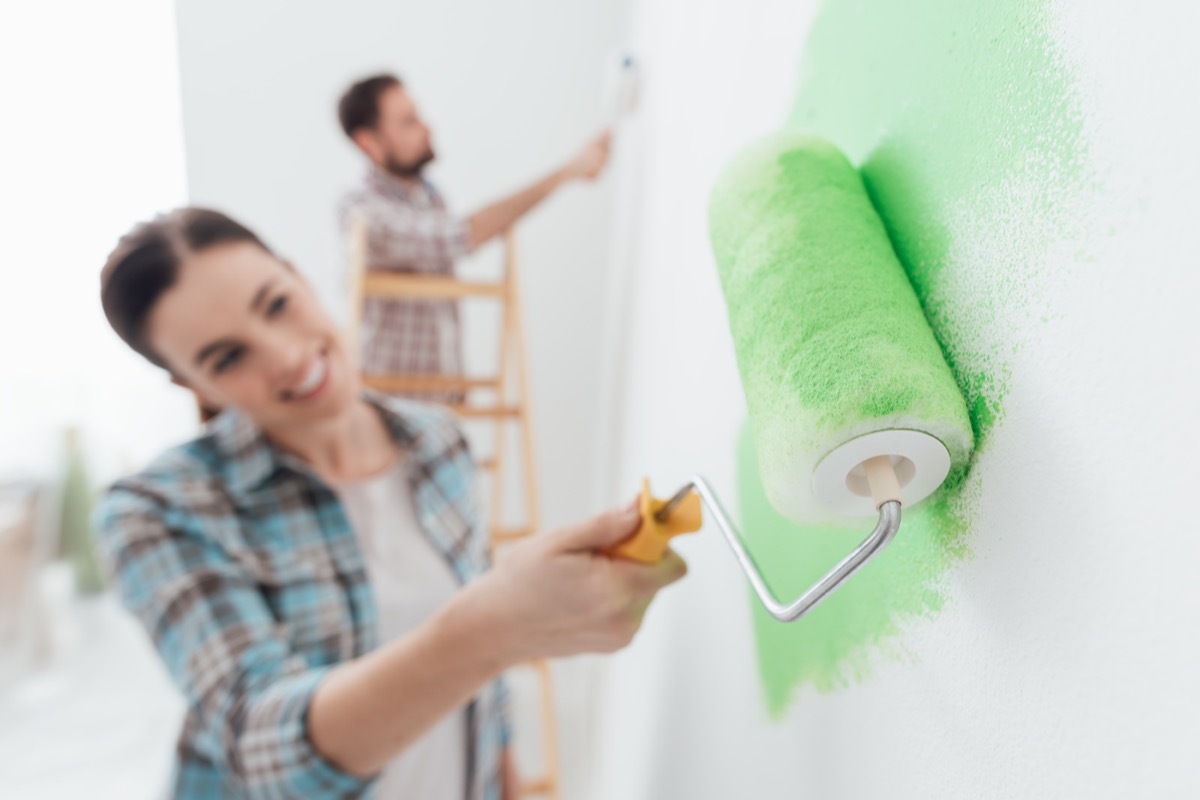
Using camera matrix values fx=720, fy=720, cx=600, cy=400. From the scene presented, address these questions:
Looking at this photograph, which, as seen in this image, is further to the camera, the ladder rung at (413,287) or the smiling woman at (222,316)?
the ladder rung at (413,287)

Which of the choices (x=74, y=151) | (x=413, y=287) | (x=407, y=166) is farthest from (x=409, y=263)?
(x=74, y=151)

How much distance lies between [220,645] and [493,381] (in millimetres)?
1057

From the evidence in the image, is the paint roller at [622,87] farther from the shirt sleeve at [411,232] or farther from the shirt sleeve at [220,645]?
the shirt sleeve at [220,645]

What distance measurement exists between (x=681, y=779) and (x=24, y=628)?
1.73 m

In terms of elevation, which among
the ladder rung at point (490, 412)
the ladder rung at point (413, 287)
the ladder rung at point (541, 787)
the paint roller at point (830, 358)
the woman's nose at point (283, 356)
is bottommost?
the ladder rung at point (541, 787)

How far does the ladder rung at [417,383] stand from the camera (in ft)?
4.99

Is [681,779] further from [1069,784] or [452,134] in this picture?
[452,134]

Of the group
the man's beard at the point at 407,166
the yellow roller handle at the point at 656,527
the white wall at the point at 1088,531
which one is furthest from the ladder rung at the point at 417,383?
the white wall at the point at 1088,531

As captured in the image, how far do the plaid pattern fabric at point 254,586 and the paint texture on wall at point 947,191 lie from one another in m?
0.44

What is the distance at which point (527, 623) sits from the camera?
1.45ft

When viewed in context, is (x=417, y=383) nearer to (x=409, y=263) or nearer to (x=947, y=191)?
(x=409, y=263)

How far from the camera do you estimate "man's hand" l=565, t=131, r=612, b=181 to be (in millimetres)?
1448

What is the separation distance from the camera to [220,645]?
2.01ft

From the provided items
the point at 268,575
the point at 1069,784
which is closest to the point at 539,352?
the point at 268,575
